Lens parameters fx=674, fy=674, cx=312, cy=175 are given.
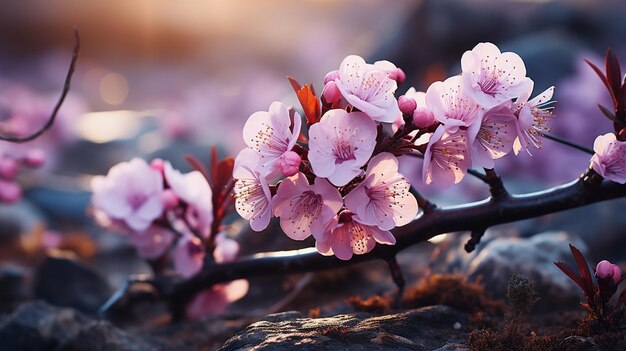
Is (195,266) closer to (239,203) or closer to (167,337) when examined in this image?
(167,337)

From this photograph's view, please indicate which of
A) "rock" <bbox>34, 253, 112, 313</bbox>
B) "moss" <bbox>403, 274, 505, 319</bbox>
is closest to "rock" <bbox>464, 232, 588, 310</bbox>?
"moss" <bbox>403, 274, 505, 319</bbox>

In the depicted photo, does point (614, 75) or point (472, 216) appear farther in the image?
point (472, 216)

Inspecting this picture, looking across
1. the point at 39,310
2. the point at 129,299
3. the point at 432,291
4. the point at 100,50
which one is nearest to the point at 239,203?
the point at 432,291

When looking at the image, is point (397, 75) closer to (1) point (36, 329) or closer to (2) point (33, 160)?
(1) point (36, 329)

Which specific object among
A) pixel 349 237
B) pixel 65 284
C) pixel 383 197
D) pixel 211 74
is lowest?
pixel 211 74

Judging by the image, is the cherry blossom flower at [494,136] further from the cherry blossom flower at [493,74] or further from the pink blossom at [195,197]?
the pink blossom at [195,197]

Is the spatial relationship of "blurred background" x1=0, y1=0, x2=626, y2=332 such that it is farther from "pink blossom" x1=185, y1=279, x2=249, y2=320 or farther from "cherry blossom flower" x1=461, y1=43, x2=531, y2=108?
"cherry blossom flower" x1=461, y1=43, x2=531, y2=108

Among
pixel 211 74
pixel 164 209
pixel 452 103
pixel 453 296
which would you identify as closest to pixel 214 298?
pixel 164 209
